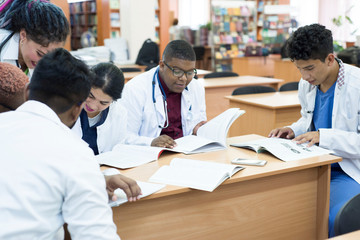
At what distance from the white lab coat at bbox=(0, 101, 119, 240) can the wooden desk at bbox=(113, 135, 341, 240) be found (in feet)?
1.44

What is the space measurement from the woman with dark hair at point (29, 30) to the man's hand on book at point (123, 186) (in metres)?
0.73

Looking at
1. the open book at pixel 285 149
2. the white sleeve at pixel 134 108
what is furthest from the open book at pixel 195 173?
the white sleeve at pixel 134 108

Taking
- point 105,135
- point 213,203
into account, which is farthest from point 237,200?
point 105,135

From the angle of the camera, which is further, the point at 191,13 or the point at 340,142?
the point at 191,13

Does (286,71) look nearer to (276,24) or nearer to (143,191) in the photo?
(276,24)

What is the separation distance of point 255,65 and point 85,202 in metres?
8.08

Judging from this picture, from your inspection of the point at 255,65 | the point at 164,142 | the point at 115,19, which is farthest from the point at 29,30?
the point at 255,65

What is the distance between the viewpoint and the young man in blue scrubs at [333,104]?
1.94m

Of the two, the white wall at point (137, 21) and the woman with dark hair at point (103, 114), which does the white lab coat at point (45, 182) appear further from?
the white wall at point (137, 21)

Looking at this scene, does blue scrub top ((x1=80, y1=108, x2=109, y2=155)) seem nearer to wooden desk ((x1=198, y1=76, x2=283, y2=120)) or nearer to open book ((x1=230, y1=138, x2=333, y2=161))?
open book ((x1=230, y1=138, x2=333, y2=161))

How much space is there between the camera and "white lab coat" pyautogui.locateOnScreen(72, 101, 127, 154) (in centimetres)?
199

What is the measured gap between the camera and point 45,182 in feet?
2.94

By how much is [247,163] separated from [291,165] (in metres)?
0.19

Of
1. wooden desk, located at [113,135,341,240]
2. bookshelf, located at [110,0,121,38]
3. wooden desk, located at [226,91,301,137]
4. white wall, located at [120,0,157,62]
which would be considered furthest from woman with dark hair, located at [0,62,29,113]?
bookshelf, located at [110,0,121,38]
